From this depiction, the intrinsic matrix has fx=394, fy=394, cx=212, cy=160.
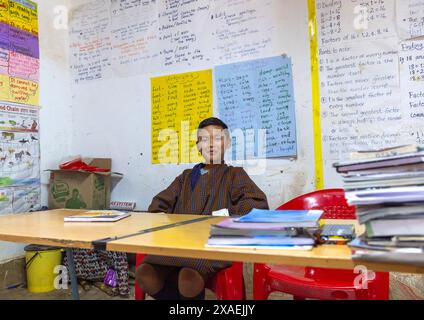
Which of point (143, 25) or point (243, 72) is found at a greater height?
point (143, 25)

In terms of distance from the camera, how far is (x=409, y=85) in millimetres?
2184

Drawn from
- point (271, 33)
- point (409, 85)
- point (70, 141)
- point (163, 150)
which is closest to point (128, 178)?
point (163, 150)

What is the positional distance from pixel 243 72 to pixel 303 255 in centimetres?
202

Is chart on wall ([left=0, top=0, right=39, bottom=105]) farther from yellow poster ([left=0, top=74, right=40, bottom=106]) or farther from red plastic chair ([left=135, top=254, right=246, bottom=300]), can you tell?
red plastic chair ([left=135, top=254, right=246, bottom=300])

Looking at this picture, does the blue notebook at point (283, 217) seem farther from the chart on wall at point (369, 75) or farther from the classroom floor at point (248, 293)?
the chart on wall at point (369, 75)

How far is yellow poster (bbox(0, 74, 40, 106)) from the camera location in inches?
109

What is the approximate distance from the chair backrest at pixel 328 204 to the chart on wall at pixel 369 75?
0.56m

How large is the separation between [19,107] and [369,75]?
2393 mm

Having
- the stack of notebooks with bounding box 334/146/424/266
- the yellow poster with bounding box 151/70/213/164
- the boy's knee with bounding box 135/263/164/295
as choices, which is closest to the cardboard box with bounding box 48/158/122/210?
the yellow poster with bounding box 151/70/213/164

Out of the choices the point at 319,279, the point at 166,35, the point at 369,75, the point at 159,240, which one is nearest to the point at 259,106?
the point at 369,75

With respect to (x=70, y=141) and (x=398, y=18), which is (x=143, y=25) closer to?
(x=70, y=141)

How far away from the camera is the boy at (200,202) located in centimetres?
154

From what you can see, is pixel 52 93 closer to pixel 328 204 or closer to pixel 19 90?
pixel 19 90

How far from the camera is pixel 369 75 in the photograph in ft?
7.48
